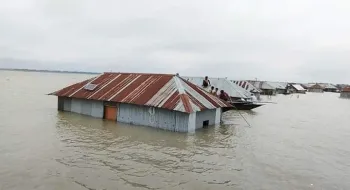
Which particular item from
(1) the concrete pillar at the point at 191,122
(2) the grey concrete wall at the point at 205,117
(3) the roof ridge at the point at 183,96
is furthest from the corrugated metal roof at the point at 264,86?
(1) the concrete pillar at the point at 191,122

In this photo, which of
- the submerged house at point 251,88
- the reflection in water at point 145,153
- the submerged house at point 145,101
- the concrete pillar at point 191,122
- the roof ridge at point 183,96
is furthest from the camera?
the submerged house at point 251,88

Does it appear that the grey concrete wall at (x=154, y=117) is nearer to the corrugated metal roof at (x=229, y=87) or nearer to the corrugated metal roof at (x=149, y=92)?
the corrugated metal roof at (x=149, y=92)

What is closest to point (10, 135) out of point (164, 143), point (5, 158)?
point (5, 158)

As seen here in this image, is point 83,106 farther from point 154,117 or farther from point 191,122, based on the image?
point 191,122

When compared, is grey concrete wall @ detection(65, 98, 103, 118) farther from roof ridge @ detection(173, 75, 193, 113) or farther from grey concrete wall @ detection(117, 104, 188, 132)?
roof ridge @ detection(173, 75, 193, 113)

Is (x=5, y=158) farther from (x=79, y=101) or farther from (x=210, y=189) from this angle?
(x=79, y=101)

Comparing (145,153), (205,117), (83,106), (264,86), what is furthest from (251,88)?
(145,153)
